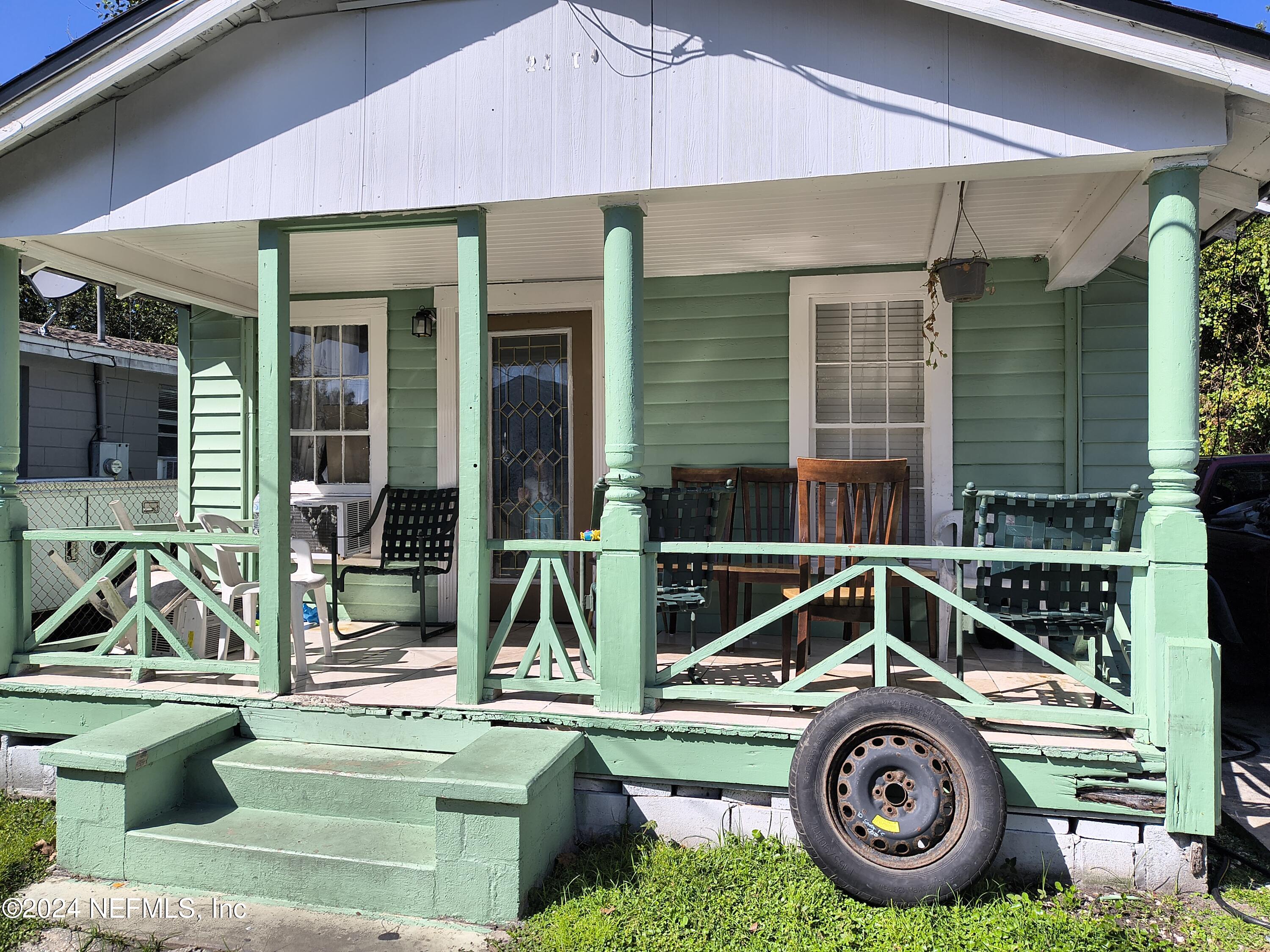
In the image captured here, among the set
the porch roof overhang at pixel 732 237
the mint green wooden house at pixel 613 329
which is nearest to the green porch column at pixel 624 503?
the mint green wooden house at pixel 613 329

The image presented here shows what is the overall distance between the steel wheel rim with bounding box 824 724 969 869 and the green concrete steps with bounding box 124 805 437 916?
4.65ft

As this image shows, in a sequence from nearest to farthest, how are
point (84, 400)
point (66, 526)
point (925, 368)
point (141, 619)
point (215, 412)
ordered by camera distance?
point (141, 619), point (925, 368), point (215, 412), point (66, 526), point (84, 400)

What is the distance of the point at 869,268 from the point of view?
190 inches

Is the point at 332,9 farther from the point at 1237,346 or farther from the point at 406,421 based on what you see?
the point at 1237,346

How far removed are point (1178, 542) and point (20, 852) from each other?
4399 millimetres

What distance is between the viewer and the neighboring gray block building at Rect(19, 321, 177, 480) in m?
8.92

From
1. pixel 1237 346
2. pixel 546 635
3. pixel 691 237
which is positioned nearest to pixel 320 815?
pixel 546 635

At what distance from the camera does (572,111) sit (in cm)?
318

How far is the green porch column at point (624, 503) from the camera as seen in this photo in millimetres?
3145

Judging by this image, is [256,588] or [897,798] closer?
[897,798]

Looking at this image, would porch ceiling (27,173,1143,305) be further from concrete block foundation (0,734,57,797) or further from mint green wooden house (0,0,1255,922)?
concrete block foundation (0,734,57,797)

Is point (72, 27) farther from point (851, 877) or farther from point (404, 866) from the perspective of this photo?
point (851, 877)

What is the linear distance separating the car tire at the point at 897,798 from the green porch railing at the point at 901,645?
0.73 ft

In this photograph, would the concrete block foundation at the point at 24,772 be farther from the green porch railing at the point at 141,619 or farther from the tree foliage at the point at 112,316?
the tree foliage at the point at 112,316
